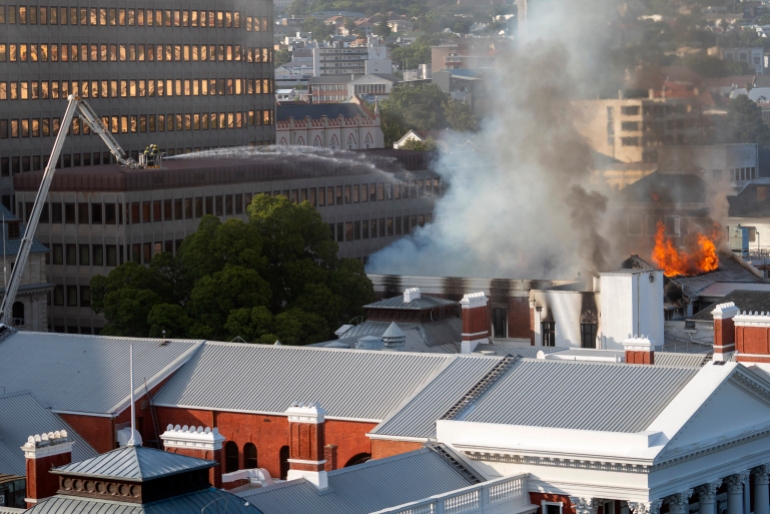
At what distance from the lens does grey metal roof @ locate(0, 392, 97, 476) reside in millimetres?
94125

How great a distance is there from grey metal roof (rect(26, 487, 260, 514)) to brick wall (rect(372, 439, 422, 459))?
21.3m

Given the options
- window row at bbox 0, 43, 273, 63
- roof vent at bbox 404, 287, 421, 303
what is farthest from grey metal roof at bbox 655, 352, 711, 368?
window row at bbox 0, 43, 273, 63

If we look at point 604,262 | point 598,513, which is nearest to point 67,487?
point 598,513

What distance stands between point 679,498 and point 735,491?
5.80 metres

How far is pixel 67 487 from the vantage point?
67.8 m

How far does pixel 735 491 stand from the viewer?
3541 inches

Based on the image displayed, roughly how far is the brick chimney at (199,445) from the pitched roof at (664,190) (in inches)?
3559

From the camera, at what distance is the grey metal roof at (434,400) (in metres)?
90.9

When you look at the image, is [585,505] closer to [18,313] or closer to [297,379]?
[297,379]

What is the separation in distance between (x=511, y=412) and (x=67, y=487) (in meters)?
26.4

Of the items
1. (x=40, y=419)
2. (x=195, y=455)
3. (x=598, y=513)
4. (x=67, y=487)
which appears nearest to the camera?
(x=67, y=487)

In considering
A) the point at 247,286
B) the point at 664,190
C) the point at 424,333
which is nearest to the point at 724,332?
the point at 424,333

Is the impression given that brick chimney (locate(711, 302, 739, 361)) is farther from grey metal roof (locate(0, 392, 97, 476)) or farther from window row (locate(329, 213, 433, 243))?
window row (locate(329, 213, 433, 243))

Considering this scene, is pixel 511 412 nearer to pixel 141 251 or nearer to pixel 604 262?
pixel 604 262
